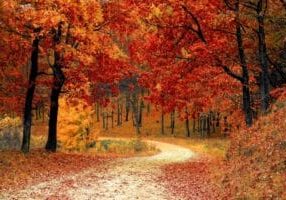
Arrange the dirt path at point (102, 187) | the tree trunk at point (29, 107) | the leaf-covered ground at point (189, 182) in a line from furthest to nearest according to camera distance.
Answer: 1. the tree trunk at point (29, 107)
2. the leaf-covered ground at point (189, 182)
3. the dirt path at point (102, 187)

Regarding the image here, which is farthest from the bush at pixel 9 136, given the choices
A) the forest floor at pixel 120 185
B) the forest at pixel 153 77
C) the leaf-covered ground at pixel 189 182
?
the leaf-covered ground at pixel 189 182

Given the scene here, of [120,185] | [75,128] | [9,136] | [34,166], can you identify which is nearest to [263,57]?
[120,185]

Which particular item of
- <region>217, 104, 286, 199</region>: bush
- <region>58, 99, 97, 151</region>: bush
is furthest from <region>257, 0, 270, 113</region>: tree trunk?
<region>58, 99, 97, 151</region>: bush

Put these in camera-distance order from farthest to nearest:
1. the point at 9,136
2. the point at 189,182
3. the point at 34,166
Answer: the point at 9,136, the point at 34,166, the point at 189,182

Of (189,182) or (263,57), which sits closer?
(189,182)

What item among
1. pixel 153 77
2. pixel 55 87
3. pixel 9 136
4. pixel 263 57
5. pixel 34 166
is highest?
pixel 263 57

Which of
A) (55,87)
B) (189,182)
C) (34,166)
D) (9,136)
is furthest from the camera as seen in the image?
(9,136)

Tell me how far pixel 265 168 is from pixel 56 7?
42.4 feet

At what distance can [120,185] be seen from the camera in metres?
17.4

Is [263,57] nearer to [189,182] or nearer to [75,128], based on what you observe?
[189,182]

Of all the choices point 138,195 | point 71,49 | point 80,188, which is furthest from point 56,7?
point 138,195

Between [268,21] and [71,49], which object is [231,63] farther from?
[71,49]

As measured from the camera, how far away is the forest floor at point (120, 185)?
15.2m

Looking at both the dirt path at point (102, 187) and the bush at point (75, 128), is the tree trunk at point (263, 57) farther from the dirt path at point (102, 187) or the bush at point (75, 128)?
the bush at point (75, 128)
